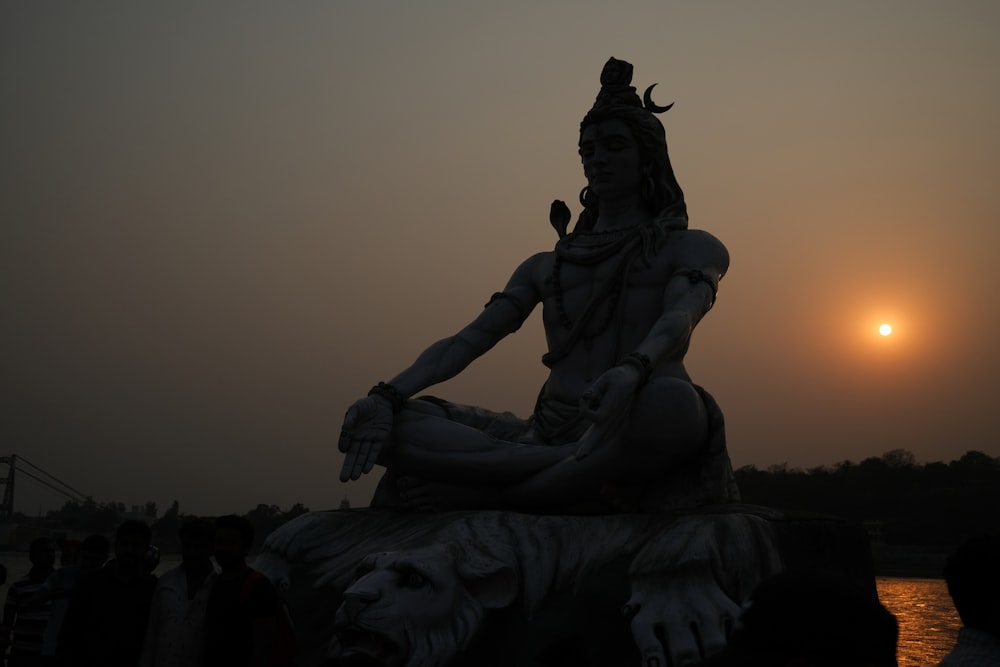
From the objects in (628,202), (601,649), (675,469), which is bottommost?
(601,649)

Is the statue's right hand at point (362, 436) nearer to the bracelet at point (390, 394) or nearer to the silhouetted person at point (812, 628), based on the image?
the bracelet at point (390, 394)

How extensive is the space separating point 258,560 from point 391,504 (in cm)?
84

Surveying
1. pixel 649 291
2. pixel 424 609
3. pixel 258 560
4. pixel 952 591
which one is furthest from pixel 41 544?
pixel 952 591

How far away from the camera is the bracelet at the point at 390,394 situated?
21.5 ft

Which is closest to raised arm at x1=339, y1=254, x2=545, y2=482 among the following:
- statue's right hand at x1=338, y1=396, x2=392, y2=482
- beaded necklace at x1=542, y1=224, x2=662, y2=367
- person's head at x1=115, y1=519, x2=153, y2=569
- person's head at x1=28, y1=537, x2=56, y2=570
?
statue's right hand at x1=338, y1=396, x2=392, y2=482

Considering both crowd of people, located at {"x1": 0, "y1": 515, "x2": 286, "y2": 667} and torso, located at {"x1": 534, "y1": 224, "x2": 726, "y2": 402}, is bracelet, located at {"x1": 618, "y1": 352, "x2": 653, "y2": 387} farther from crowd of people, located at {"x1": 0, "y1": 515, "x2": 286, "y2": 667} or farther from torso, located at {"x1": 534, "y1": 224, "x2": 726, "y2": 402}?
crowd of people, located at {"x1": 0, "y1": 515, "x2": 286, "y2": 667}

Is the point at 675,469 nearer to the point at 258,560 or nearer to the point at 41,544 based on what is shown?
the point at 258,560

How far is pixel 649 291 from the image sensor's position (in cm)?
684

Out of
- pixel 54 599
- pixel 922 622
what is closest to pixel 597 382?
pixel 54 599

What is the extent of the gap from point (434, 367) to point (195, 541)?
2993 millimetres

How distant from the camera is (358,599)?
508 centimetres

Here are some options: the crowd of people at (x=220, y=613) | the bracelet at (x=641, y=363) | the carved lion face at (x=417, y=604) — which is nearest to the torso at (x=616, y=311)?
the bracelet at (x=641, y=363)

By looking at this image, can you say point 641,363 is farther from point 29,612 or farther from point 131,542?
point 29,612

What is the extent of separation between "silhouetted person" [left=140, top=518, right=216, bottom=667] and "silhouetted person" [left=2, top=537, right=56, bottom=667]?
68.7 inches
